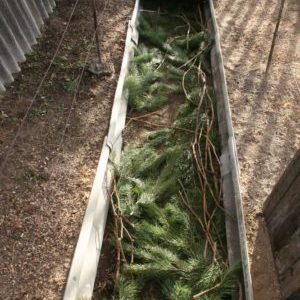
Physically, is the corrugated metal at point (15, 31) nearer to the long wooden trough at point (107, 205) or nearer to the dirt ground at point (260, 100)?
→ the long wooden trough at point (107, 205)

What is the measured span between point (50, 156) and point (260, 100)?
2534mm

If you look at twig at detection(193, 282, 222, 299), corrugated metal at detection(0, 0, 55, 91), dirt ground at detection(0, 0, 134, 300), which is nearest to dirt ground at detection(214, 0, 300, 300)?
twig at detection(193, 282, 222, 299)

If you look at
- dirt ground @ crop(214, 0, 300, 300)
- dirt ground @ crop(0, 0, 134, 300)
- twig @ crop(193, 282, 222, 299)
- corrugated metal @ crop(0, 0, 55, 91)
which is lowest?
dirt ground @ crop(214, 0, 300, 300)

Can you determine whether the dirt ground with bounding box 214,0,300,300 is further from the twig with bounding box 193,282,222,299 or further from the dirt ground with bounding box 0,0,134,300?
the dirt ground with bounding box 0,0,134,300

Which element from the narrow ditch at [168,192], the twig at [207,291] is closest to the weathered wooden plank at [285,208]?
the narrow ditch at [168,192]

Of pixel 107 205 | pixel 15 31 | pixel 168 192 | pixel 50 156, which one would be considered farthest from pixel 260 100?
pixel 15 31

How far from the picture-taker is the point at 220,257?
111 inches

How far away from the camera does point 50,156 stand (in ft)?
11.4

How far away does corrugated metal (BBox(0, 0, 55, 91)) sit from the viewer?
12.5ft

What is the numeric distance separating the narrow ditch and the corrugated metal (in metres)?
1.29

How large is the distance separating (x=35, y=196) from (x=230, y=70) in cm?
295

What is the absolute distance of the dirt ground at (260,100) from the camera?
3185 mm

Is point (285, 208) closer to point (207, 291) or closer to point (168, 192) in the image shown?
point (207, 291)

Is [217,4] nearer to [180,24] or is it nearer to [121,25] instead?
[180,24]
